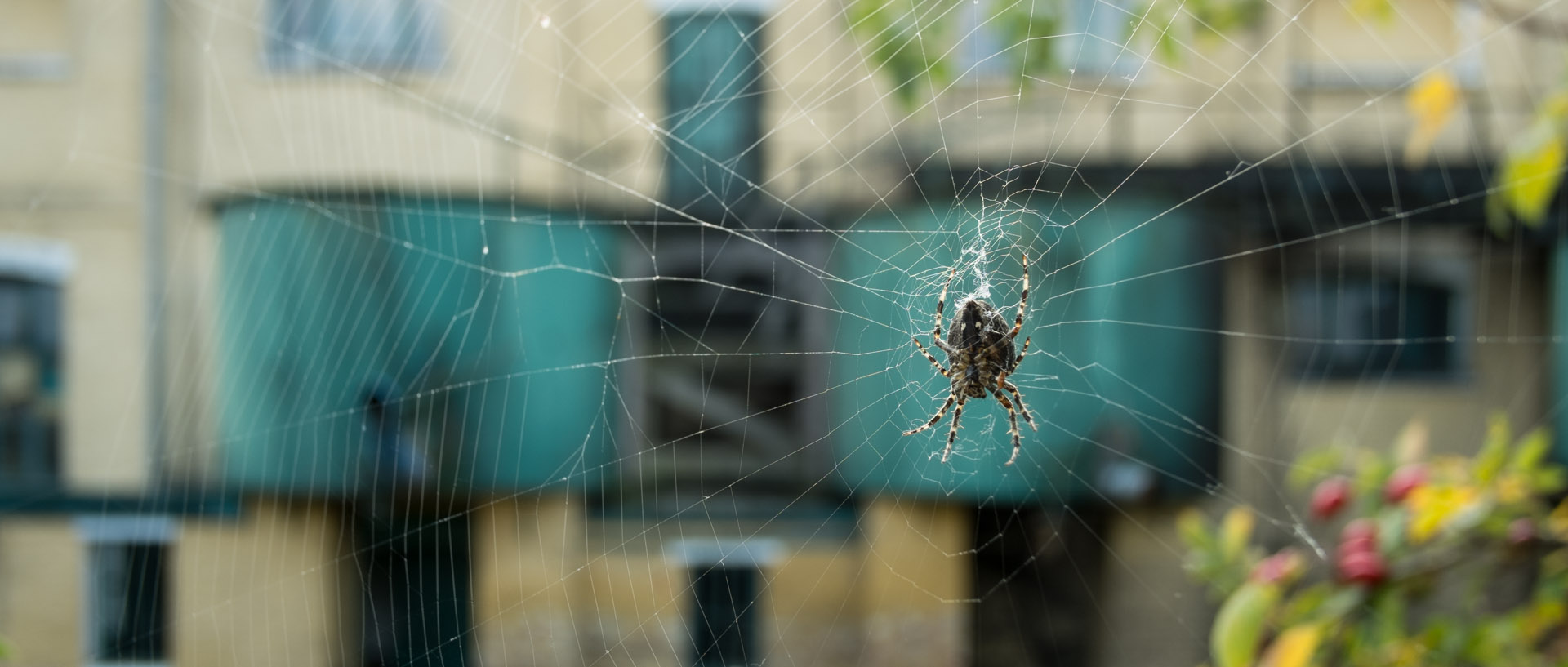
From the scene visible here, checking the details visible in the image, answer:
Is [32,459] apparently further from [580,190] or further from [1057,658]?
[1057,658]

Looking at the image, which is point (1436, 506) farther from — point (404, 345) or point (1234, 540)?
point (404, 345)

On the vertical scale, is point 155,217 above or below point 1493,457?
above

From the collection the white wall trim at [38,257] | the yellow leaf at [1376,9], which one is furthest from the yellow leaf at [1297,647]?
the white wall trim at [38,257]

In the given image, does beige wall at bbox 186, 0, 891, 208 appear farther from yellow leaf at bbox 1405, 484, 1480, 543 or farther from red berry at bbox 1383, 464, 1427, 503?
yellow leaf at bbox 1405, 484, 1480, 543

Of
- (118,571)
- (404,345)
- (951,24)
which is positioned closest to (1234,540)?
(951,24)

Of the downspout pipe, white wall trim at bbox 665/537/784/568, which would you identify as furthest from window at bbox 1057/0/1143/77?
the downspout pipe

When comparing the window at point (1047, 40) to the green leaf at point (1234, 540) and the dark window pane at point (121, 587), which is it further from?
the dark window pane at point (121, 587)
